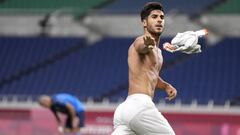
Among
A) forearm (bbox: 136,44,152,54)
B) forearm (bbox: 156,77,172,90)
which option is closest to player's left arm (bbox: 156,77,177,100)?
forearm (bbox: 156,77,172,90)

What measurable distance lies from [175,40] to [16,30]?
16.8 metres

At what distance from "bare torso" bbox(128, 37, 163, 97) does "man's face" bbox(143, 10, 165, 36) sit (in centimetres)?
17

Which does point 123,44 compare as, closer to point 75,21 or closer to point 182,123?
point 75,21

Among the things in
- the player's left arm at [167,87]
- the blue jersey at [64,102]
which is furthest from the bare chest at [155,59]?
the blue jersey at [64,102]

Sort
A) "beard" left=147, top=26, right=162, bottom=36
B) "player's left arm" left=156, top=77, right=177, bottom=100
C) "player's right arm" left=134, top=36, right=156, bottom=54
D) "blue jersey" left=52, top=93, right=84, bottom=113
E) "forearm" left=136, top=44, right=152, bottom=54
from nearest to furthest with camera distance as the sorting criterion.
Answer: "player's right arm" left=134, top=36, right=156, bottom=54 < "forearm" left=136, top=44, right=152, bottom=54 < "beard" left=147, top=26, right=162, bottom=36 < "player's left arm" left=156, top=77, right=177, bottom=100 < "blue jersey" left=52, top=93, right=84, bottom=113

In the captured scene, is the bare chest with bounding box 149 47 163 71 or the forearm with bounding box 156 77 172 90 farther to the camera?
the forearm with bounding box 156 77 172 90

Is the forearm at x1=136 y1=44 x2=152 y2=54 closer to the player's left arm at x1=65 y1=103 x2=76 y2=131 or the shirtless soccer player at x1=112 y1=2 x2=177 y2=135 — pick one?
the shirtless soccer player at x1=112 y1=2 x2=177 y2=135

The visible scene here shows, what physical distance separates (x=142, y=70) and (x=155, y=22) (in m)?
0.48

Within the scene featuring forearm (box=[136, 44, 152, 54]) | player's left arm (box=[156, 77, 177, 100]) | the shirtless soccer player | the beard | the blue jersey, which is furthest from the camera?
the blue jersey

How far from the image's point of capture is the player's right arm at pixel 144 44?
23.2ft

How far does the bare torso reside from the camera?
24.7 ft

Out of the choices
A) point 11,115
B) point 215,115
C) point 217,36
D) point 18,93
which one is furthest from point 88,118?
point 217,36

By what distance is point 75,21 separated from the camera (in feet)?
76.8

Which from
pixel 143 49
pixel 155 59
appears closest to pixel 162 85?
pixel 155 59
